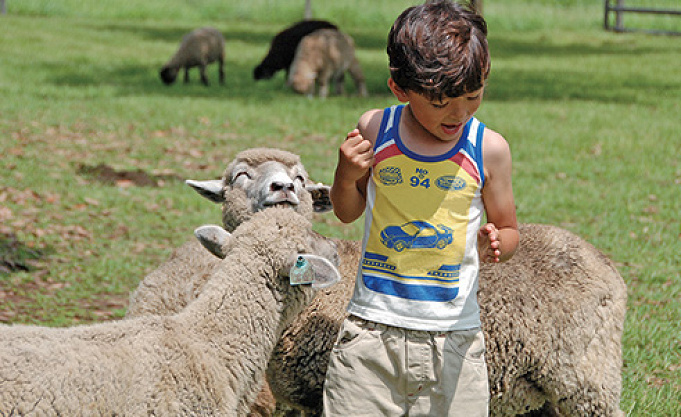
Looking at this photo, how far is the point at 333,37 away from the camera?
1792 cm

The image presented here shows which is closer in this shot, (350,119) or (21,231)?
(21,231)

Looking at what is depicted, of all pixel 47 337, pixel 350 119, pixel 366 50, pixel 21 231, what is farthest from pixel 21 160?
pixel 366 50

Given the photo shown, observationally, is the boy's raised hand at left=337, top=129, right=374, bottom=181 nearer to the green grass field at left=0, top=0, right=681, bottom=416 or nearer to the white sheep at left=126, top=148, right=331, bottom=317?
the white sheep at left=126, top=148, right=331, bottom=317

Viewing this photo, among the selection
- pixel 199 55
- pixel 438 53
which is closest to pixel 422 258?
pixel 438 53

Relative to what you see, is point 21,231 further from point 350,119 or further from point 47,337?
point 350,119

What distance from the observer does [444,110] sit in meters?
2.95

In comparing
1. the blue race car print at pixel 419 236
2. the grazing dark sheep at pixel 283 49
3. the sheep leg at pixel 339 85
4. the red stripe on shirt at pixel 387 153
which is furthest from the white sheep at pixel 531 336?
the grazing dark sheep at pixel 283 49

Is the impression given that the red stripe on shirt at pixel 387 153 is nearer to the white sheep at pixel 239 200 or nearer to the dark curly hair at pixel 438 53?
the dark curly hair at pixel 438 53

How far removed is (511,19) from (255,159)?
3147 cm

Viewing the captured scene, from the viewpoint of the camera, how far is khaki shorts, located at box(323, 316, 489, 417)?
3.05 meters

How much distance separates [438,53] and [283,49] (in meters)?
17.1

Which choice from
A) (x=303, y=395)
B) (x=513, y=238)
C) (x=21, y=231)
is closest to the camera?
(x=513, y=238)

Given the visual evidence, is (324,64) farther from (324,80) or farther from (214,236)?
(214,236)

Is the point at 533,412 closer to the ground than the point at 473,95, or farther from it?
closer to the ground
